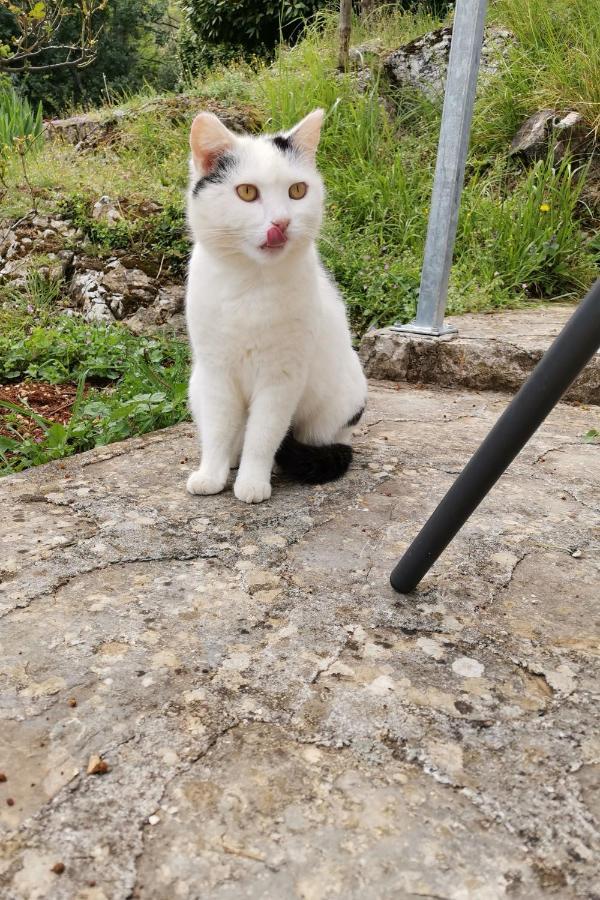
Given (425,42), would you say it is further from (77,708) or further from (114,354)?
(77,708)

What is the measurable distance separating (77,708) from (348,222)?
13.2ft

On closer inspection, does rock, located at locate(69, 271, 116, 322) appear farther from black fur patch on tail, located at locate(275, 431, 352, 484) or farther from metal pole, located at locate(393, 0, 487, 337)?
black fur patch on tail, located at locate(275, 431, 352, 484)

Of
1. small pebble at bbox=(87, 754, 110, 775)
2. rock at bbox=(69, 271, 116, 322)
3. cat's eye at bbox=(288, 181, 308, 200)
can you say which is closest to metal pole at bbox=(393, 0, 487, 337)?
cat's eye at bbox=(288, 181, 308, 200)

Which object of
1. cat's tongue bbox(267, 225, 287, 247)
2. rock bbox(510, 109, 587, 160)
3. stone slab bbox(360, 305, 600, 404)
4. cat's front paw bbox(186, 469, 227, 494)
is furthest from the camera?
rock bbox(510, 109, 587, 160)

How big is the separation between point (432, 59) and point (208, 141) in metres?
4.69

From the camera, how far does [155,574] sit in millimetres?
1427

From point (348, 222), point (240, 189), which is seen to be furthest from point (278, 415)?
point (348, 222)

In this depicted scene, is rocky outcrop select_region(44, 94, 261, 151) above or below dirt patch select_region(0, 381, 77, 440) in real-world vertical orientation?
above

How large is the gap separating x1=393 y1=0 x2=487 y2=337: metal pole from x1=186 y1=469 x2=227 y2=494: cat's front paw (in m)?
1.56

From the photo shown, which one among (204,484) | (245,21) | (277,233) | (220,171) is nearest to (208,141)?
(220,171)

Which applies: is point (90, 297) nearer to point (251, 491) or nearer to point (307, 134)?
point (307, 134)

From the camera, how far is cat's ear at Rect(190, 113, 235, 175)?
1706mm

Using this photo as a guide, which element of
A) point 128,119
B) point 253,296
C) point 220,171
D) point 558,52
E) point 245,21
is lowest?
point 253,296

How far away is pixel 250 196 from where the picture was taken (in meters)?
1.68
